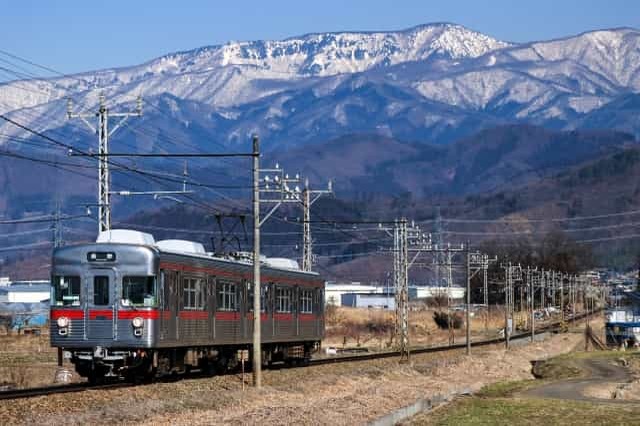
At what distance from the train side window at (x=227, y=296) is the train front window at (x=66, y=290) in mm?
6413

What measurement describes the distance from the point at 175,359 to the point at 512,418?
1069 centimetres

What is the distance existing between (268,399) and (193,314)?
6423mm

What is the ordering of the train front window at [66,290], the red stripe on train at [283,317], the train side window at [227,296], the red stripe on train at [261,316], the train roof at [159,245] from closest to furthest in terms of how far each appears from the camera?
the train front window at [66,290] → the train roof at [159,245] → the train side window at [227,296] → the red stripe on train at [261,316] → the red stripe on train at [283,317]

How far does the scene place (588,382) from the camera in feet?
192

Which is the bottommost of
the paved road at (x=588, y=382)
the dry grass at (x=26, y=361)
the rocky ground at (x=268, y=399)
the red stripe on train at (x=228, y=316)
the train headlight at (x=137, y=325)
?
the paved road at (x=588, y=382)

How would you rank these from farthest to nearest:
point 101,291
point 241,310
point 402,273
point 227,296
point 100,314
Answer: point 402,273 → point 241,310 → point 227,296 → point 101,291 → point 100,314

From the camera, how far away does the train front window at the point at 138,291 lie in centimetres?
3766

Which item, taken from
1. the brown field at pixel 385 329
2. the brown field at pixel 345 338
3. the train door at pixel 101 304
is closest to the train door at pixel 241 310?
the brown field at pixel 345 338

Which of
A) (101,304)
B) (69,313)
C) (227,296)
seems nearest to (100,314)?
(101,304)

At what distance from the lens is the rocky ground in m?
28.5

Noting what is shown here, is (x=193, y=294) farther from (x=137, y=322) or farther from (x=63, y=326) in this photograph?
(x=63, y=326)

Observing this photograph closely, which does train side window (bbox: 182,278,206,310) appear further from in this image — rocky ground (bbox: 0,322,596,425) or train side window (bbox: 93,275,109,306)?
train side window (bbox: 93,275,109,306)

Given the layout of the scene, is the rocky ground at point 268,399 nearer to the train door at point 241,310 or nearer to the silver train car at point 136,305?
the silver train car at point 136,305

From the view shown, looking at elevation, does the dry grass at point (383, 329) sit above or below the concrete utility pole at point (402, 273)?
below
